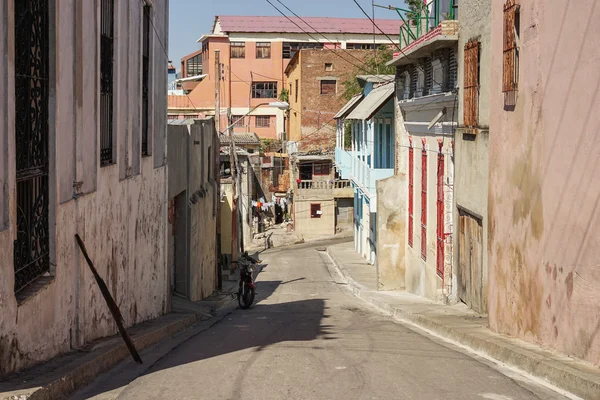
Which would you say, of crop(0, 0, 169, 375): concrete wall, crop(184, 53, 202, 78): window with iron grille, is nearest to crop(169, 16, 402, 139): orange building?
crop(184, 53, 202, 78): window with iron grille

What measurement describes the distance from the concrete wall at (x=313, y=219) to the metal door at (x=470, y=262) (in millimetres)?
31843

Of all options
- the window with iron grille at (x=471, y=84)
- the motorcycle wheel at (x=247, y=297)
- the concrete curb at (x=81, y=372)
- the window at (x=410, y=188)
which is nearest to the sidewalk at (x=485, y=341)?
the window at (x=410, y=188)

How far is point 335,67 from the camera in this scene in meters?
60.1

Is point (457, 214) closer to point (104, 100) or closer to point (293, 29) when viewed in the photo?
point (104, 100)

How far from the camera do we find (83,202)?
9.05m

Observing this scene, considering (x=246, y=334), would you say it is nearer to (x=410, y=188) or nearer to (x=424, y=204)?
(x=424, y=204)

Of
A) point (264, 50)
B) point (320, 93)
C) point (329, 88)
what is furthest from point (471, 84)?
point (264, 50)

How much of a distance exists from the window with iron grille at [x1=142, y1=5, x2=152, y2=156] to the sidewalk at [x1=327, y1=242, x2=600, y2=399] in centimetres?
553

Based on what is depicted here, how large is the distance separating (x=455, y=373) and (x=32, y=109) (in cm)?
449

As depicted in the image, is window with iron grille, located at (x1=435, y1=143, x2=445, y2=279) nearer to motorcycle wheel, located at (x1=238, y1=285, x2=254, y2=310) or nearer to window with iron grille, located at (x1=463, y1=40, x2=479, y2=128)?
window with iron grille, located at (x1=463, y1=40, x2=479, y2=128)

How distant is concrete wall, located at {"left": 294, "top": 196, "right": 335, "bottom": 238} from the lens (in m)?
48.6

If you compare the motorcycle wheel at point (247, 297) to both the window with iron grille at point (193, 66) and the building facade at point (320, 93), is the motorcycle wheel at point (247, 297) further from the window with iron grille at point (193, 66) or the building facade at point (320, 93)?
the window with iron grille at point (193, 66)

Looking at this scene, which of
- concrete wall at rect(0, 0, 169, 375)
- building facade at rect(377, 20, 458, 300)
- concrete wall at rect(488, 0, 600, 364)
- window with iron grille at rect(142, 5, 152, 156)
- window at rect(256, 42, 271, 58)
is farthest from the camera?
window at rect(256, 42, 271, 58)

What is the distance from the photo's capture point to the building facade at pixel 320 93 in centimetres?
5966
